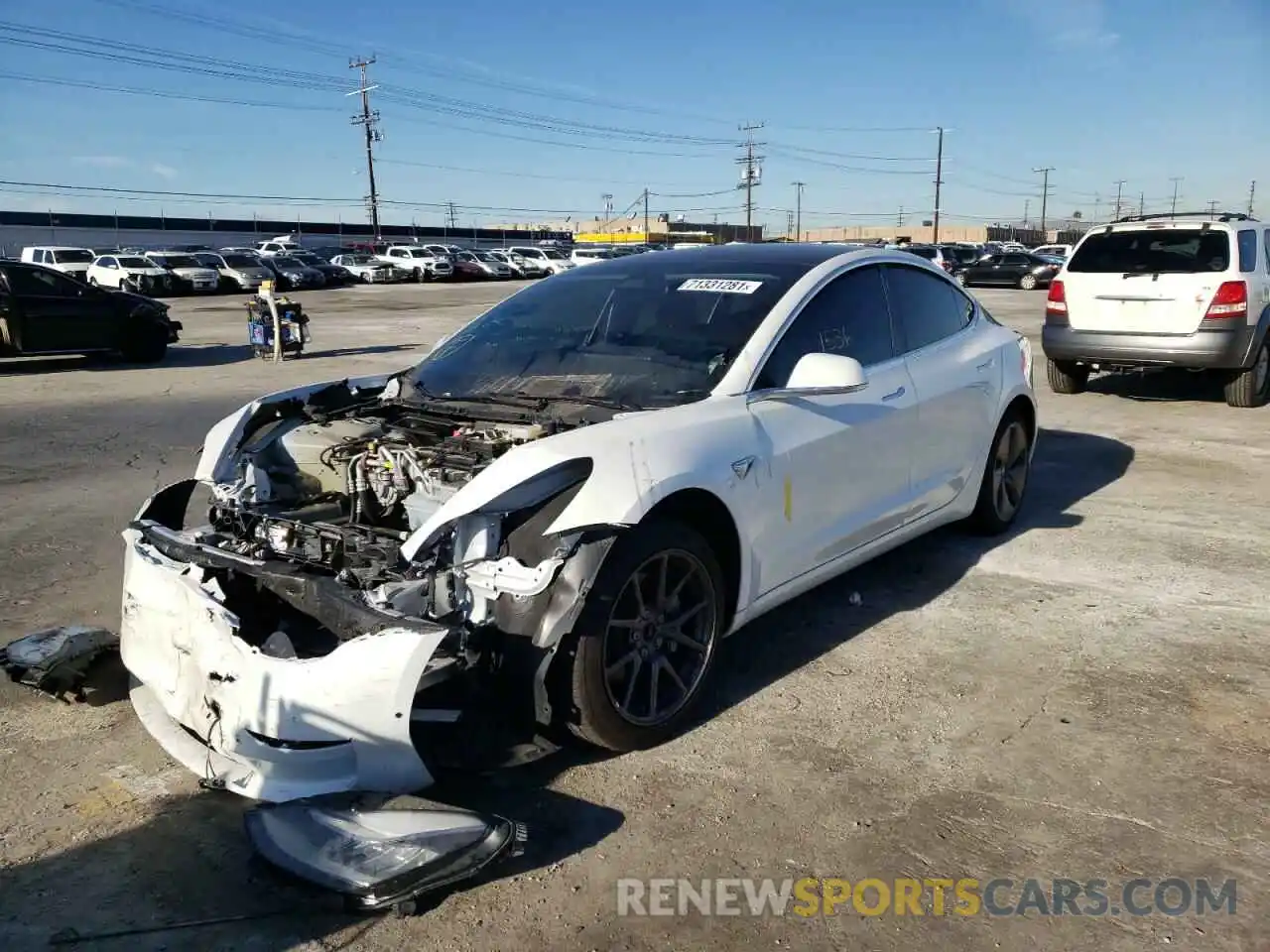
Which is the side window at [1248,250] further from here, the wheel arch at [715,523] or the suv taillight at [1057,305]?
the wheel arch at [715,523]

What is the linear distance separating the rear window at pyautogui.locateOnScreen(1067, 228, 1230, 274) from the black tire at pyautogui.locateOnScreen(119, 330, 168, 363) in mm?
12275

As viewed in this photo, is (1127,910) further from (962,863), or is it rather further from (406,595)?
(406,595)

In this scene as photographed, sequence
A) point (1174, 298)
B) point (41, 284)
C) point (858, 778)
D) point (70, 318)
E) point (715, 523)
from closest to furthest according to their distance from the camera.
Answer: point (858, 778) < point (715, 523) < point (1174, 298) < point (41, 284) < point (70, 318)

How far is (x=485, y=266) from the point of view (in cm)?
5038

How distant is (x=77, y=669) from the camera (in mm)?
3830

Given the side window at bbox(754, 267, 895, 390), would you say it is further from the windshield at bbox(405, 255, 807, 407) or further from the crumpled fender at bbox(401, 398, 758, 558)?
Answer: the crumpled fender at bbox(401, 398, 758, 558)

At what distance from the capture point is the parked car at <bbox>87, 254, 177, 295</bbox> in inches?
1293

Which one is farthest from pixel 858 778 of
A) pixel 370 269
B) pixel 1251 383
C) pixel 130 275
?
pixel 370 269

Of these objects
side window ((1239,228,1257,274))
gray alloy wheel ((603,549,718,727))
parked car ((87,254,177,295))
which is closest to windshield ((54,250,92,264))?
parked car ((87,254,177,295))

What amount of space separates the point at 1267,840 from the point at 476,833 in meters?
2.28

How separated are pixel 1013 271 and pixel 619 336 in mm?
35264

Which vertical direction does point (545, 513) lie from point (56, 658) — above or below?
above

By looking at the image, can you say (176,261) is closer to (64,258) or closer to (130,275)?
(130,275)

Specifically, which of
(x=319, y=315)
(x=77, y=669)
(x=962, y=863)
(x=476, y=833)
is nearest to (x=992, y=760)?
(x=962, y=863)
